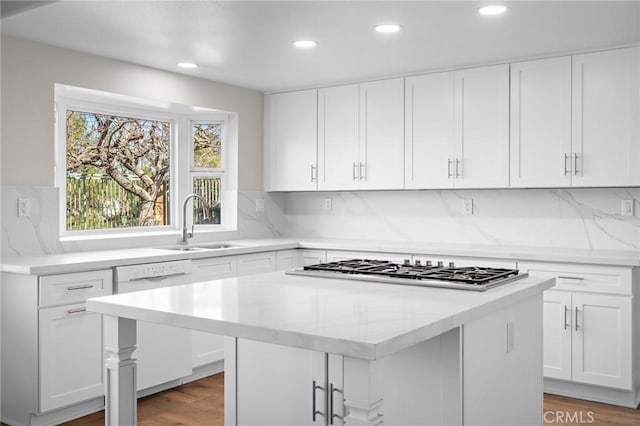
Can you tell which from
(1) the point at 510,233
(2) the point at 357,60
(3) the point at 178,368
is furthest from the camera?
(1) the point at 510,233

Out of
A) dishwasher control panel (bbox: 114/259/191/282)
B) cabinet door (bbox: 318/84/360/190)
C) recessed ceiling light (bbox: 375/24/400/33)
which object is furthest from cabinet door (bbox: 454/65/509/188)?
dishwasher control panel (bbox: 114/259/191/282)

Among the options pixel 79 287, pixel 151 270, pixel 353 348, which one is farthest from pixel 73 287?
pixel 353 348

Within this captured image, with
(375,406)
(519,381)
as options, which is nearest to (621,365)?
(519,381)

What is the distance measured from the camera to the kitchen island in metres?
1.70

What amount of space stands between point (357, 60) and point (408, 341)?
2944 millimetres

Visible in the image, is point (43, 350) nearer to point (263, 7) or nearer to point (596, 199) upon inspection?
point (263, 7)

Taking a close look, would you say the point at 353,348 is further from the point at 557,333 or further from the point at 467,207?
the point at 467,207

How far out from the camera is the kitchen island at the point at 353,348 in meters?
1.70

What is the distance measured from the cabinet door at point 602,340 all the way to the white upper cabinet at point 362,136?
1.69 m

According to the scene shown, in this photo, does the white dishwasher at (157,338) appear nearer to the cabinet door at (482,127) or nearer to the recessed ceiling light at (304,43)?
the recessed ceiling light at (304,43)

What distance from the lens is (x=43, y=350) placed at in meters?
3.21

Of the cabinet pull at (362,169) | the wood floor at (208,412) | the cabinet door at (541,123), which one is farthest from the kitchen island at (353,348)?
the cabinet pull at (362,169)

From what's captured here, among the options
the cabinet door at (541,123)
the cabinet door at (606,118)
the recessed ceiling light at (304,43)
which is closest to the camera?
the recessed ceiling light at (304,43)

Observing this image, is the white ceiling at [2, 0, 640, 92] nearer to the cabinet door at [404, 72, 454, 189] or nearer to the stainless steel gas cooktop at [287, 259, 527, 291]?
the cabinet door at [404, 72, 454, 189]
